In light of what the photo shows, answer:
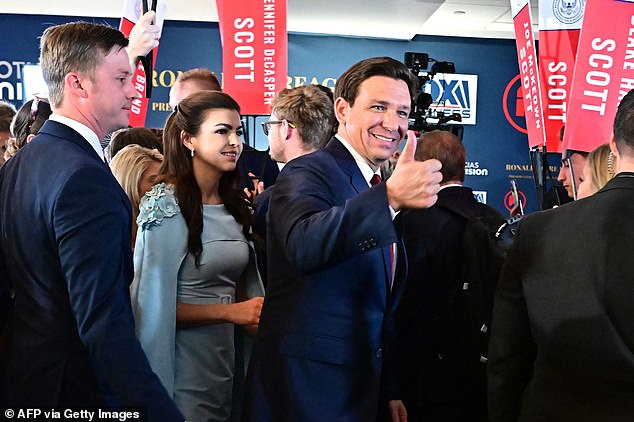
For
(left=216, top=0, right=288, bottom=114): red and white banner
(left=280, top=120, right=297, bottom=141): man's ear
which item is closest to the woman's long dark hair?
(left=280, top=120, right=297, bottom=141): man's ear

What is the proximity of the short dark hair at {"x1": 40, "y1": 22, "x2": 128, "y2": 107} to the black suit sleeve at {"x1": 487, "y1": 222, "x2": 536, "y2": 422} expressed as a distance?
3.82 ft

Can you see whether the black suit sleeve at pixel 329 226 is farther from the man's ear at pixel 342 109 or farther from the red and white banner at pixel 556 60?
the red and white banner at pixel 556 60

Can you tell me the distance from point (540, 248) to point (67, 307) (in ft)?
3.78

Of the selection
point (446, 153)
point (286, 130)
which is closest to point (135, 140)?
point (286, 130)

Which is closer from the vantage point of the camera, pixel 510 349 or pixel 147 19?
pixel 510 349

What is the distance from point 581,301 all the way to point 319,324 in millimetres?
641

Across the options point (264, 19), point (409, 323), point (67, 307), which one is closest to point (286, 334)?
point (67, 307)

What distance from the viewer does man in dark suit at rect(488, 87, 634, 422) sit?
1638mm

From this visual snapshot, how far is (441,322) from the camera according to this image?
271 centimetres

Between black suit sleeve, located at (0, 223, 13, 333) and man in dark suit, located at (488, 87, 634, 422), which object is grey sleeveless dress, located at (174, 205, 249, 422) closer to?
black suit sleeve, located at (0, 223, 13, 333)

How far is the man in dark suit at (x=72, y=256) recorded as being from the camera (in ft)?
4.39

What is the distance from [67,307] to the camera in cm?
141

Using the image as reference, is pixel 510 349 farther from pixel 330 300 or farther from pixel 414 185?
pixel 414 185

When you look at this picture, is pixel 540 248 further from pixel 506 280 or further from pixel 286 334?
pixel 286 334
